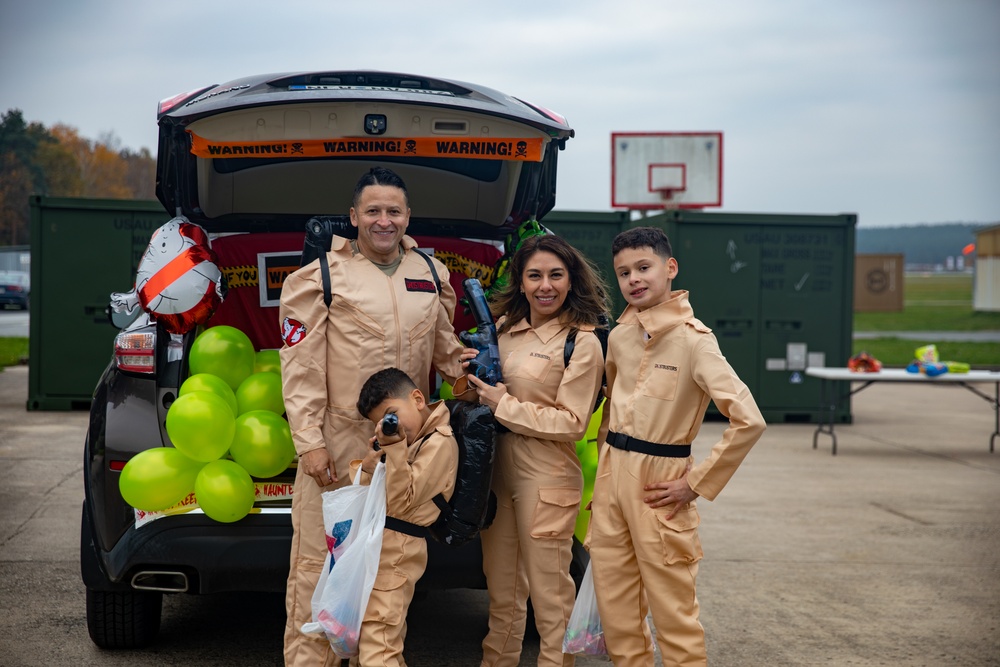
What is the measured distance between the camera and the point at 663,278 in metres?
3.27

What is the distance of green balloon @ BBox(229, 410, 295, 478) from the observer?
349cm

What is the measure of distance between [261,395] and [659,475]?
5.06 feet

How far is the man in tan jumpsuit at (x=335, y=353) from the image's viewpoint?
3334 mm

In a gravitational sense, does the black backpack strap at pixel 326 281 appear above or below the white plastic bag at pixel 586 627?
above

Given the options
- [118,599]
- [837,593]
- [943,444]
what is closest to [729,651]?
[837,593]

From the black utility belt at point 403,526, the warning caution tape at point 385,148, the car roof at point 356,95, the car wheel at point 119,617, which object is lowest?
the car wheel at point 119,617

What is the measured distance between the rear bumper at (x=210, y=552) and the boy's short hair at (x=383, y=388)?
0.61 meters

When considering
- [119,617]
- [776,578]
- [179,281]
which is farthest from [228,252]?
[776,578]

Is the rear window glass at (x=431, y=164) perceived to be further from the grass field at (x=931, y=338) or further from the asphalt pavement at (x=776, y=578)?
the grass field at (x=931, y=338)

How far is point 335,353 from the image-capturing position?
11.1 feet

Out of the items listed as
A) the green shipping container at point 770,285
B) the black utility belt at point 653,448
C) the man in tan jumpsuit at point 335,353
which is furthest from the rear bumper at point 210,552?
the green shipping container at point 770,285

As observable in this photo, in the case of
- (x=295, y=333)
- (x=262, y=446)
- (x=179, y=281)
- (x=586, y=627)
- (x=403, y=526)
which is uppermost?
(x=179, y=281)

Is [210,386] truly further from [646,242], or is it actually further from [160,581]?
[646,242]

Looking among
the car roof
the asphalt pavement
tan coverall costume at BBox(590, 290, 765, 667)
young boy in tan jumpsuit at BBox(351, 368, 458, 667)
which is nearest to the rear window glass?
the car roof
